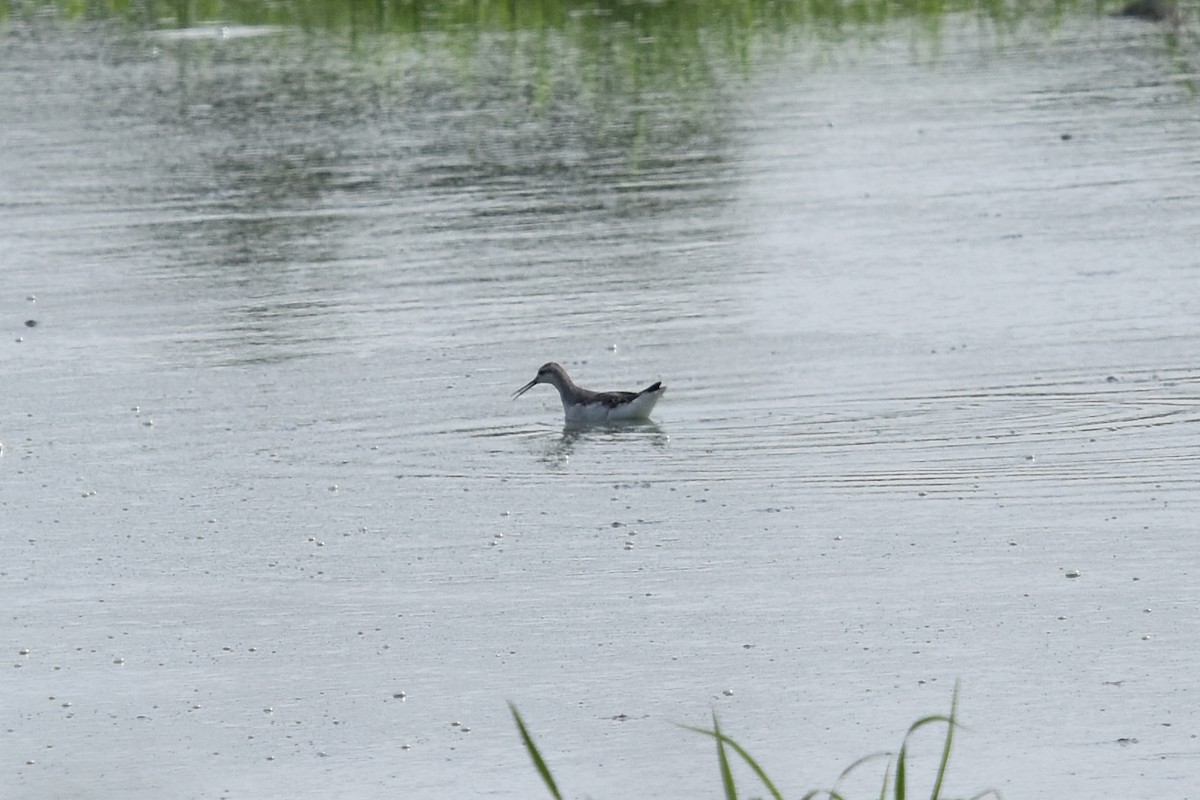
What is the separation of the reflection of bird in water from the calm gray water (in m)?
4.87

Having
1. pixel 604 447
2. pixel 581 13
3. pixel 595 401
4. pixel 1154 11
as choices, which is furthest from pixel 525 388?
pixel 581 13

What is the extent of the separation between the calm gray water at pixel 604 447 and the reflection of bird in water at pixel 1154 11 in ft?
16.0

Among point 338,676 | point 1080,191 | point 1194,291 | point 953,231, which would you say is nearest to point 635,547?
point 338,676

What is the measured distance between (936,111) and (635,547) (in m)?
11.4

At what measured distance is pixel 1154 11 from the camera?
25.8 meters

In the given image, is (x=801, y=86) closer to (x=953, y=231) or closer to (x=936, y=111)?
(x=936, y=111)

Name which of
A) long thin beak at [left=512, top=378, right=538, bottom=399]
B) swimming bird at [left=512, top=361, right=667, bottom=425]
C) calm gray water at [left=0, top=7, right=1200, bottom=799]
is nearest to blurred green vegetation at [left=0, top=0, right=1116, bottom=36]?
calm gray water at [left=0, top=7, right=1200, bottom=799]

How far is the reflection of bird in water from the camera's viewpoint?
25328 mm

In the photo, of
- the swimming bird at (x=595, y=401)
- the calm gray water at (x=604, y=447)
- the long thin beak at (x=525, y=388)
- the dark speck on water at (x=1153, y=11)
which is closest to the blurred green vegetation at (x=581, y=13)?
the dark speck on water at (x=1153, y=11)

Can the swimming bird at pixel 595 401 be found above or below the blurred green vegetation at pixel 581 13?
below

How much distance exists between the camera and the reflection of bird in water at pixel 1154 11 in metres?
25.3

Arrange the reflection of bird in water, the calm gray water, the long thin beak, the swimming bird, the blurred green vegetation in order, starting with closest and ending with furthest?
the calm gray water → the swimming bird → the long thin beak → the reflection of bird in water → the blurred green vegetation

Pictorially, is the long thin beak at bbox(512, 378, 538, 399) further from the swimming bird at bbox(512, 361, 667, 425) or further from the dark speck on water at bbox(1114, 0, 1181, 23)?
the dark speck on water at bbox(1114, 0, 1181, 23)

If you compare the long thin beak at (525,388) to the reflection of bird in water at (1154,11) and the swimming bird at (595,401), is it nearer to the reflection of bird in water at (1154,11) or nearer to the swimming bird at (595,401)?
the swimming bird at (595,401)
